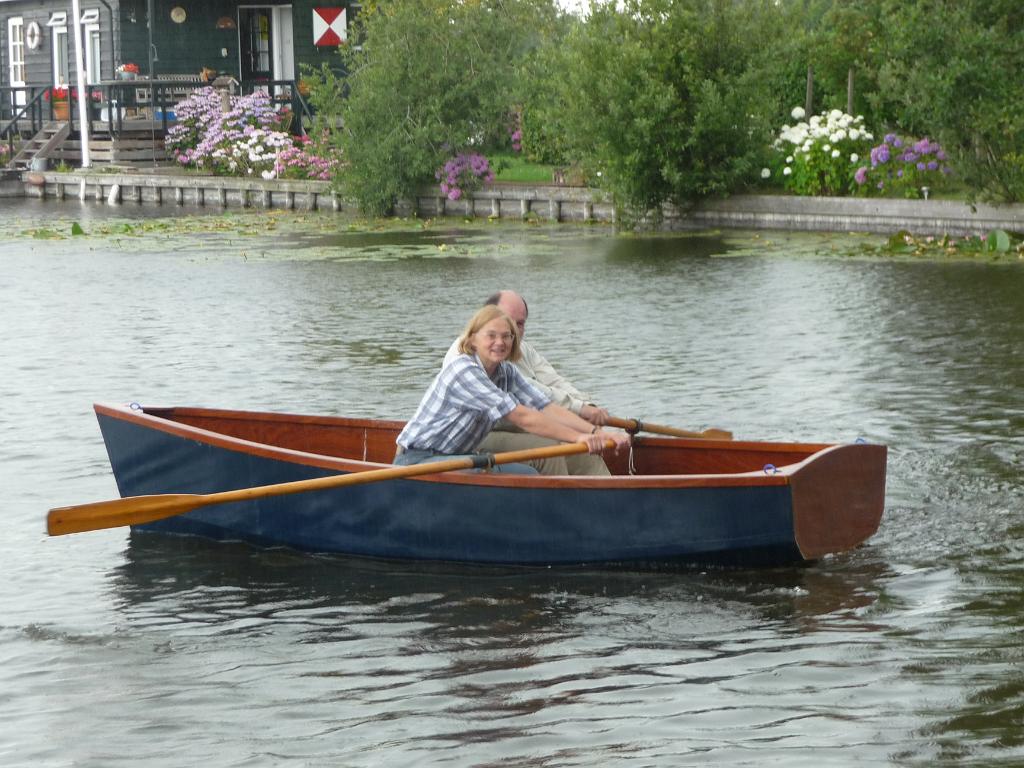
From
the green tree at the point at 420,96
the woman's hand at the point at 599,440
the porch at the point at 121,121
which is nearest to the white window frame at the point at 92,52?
the porch at the point at 121,121

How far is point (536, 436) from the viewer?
27.5ft

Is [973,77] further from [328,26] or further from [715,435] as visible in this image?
[328,26]

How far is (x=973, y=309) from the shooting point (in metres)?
16.4

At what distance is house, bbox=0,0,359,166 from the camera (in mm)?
40969

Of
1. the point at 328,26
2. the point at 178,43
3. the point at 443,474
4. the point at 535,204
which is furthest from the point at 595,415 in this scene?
the point at 178,43

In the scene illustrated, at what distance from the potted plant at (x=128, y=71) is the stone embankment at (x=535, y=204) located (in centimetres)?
288

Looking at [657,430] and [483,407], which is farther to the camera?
[657,430]

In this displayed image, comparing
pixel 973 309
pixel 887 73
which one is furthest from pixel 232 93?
pixel 973 309

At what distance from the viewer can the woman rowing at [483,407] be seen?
25.8ft

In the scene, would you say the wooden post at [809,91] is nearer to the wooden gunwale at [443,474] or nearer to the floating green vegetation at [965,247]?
the floating green vegetation at [965,247]

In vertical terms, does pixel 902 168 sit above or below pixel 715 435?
above

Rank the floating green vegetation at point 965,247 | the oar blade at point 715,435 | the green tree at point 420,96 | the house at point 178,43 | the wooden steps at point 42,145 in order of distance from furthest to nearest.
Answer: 1. the wooden steps at point 42,145
2. the house at point 178,43
3. the green tree at point 420,96
4. the floating green vegetation at point 965,247
5. the oar blade at point 715,435

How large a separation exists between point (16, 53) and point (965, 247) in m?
31.3

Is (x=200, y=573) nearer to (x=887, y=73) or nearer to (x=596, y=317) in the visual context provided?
(x=596, y=317)
